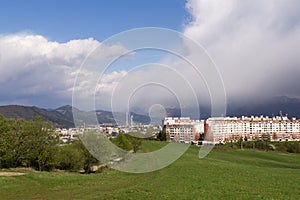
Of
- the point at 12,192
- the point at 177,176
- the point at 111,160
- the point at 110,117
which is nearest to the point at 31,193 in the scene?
the point at 12,192

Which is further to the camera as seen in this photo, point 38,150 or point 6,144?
point 38,150

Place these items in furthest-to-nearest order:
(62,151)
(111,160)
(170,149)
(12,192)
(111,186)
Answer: (62,151), (111,160), (170,149), (111,186), (12,192)

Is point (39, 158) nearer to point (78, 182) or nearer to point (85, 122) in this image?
point (78, 182)

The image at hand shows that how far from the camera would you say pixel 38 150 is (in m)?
53.3

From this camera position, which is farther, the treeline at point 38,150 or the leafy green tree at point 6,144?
the treeline at point 38,150

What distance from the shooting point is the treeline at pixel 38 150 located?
172ft

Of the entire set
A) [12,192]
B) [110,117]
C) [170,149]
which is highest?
[110,117]

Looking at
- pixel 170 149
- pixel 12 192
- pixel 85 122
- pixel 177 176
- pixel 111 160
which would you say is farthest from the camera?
pixel 111 160

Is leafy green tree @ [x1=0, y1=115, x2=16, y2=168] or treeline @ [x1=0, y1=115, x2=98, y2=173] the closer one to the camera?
leafy green tree @ [x1=0, y1=115, x2=16, y2=168]

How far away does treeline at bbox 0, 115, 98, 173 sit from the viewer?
52.4m

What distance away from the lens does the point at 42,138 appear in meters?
54.0

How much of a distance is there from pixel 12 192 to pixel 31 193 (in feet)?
5.69

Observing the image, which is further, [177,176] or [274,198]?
[177,176]

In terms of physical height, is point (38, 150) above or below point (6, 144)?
below
